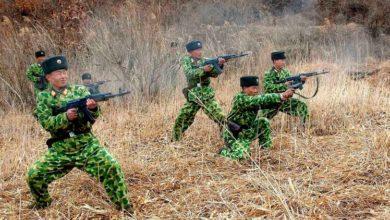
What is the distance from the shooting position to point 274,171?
4.59 metres

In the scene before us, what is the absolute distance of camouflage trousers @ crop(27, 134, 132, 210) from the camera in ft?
12.1

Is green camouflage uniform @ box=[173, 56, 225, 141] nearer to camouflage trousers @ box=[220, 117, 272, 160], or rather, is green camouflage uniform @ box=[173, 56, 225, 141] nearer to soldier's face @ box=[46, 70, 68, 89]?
camouflage trousers @ box=[220, 117, 272, 160]

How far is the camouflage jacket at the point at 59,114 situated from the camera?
3.56 metres

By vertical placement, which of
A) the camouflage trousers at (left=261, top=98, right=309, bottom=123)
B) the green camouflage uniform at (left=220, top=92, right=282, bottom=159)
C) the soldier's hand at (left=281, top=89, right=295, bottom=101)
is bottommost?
the camouflage trousers at (left=261, top=98, right=309, bottom=123)

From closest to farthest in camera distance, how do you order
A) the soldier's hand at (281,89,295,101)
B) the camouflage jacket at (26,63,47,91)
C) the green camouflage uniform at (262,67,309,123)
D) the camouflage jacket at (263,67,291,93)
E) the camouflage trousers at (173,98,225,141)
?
the soldier's hand at (281,89,295,101), the camouflage trousers at (173,98,225,141), the green camouflage uniform at (262,67,309,123), the camouflage jacket at (263,67,291,93), the camouflage jacket at (26,63,47,91)

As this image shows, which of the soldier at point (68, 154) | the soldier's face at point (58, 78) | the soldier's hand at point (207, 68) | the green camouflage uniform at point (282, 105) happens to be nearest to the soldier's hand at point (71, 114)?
the soldier at point (68, 154)

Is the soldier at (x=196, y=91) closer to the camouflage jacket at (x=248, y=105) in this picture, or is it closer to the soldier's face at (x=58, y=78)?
the camouflage jacket at (x=248, y=105)

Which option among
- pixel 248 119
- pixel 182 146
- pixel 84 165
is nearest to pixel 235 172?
pixel 248 119

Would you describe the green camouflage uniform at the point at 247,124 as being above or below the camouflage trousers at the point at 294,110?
above

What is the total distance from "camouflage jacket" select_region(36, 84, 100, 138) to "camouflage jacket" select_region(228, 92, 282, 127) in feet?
6.81

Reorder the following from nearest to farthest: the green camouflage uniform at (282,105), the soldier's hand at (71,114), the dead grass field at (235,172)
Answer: the soldier's hand at (71,114) < the dead grass field at (235,172) < the green camouflage uniform at (282,105)

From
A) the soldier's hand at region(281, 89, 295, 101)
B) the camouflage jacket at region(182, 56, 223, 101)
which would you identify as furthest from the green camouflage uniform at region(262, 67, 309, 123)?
the soldier's hand at region(281, 89, 295, 101)

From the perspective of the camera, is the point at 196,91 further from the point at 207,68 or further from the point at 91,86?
the point at 91,86

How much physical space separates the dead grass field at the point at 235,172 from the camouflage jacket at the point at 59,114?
0.67m
